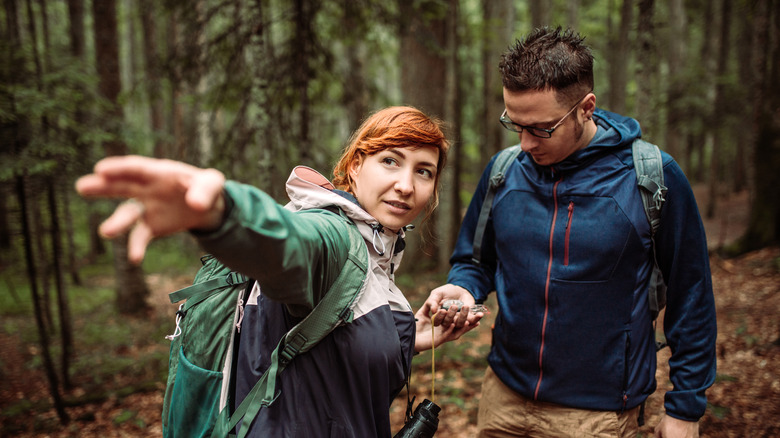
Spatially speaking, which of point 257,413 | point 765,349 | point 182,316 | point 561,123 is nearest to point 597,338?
point 561,123

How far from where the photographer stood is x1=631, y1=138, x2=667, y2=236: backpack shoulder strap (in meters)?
2.08

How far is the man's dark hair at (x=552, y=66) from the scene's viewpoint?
212cm

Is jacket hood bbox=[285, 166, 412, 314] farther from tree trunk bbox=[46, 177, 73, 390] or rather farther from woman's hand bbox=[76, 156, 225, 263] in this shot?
tree trunk bbox=[46, 177, 73, 390]

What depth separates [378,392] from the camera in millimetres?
1578

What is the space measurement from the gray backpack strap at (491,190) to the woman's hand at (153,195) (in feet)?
6.13

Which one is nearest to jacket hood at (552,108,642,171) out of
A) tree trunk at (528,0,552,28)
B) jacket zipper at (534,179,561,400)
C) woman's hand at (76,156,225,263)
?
jacket zipper at (534,179,561,400)

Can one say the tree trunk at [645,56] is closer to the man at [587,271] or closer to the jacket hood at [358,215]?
the man at [587,271]

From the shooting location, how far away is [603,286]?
2164 mm

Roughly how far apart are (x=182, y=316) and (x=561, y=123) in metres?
1.91

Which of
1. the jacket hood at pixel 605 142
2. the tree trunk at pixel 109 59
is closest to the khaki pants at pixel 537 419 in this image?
the jacket hood at pixel 605 142

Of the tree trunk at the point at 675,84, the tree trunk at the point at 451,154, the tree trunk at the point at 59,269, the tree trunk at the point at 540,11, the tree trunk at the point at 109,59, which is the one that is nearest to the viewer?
the tree trunk at the point at 59,269

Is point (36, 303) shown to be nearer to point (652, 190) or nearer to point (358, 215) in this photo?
point (358, 215)

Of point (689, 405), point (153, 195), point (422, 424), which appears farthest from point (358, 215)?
point (689, 405)

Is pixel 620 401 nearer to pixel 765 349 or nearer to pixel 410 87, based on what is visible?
pixel 765 349
